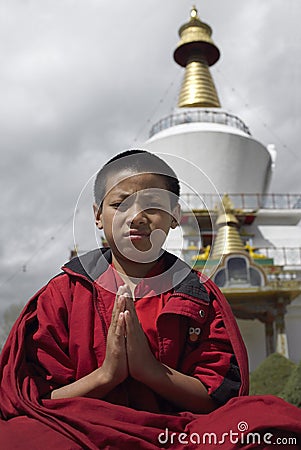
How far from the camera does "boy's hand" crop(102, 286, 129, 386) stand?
1.61 meters

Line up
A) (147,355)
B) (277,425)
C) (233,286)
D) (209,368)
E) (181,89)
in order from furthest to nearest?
(181,89) < (233,286) < (209,368) < (147,355) < (277,425)

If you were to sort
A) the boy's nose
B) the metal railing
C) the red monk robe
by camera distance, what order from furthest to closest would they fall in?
the metal railing
the boy's nose
the red monk robe

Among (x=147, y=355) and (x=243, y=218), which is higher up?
(x=243, y=218)

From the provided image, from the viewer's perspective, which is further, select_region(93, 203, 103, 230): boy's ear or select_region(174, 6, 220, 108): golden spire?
select_region(174, 6, 220, 108): golden spire

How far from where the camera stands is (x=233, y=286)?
11.5 meters

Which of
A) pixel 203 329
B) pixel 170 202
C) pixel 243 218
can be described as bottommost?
pixel 203 329

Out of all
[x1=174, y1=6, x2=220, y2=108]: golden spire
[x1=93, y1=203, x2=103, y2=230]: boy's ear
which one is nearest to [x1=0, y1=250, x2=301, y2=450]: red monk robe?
[x1=93, y1=203, x2=103, y2=230]: boy's ear

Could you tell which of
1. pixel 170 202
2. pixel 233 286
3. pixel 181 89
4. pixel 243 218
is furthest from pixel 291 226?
pixel 170 202

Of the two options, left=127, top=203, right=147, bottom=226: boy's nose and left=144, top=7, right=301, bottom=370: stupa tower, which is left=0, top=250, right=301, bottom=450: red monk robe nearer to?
left=127, top=203, right=147, bottom=226: boy's nose

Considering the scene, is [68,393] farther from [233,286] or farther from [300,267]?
[300,267]

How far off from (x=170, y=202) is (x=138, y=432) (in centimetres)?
79

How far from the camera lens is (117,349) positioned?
5.27 feet

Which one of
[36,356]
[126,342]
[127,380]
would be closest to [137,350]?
[126,342]

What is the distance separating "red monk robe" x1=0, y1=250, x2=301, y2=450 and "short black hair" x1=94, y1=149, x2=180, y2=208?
241 mm
